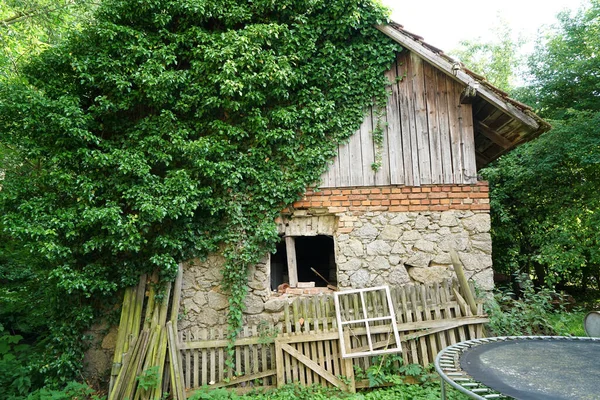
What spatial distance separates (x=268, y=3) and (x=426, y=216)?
4.25 metres

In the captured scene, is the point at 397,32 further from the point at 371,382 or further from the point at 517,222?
the point at 517,222

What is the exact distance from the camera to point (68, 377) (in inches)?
184

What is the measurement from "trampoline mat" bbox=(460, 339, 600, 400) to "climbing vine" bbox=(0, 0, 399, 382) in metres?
3.11

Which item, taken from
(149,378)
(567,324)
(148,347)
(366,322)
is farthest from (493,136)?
(149,378)

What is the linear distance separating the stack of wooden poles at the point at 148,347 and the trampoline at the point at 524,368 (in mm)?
3528

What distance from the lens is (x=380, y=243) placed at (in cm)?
519

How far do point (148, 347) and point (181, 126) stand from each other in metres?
3.26

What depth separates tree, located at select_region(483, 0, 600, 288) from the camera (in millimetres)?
8359

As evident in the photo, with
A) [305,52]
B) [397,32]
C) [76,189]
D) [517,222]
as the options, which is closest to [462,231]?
[397,32]

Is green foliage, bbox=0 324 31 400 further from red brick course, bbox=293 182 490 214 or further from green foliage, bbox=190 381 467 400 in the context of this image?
red brick course, bbox=293 182 490 214

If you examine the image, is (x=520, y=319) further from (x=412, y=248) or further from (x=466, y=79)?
(x=466, y=79)

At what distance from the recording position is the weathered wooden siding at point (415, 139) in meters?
5.26

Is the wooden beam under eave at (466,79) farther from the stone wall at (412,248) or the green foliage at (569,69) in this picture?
the green foliage at (569,69)

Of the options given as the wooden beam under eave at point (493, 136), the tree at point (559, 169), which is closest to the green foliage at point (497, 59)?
the tree at point (559, 169)
